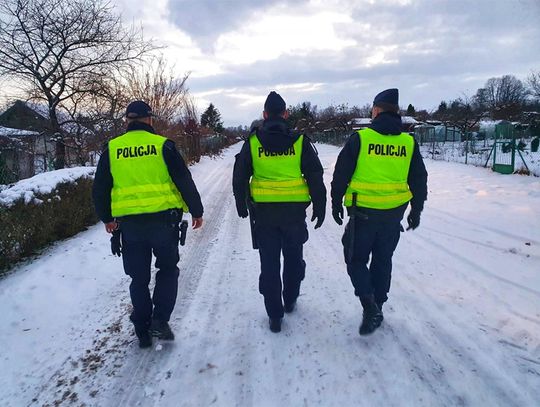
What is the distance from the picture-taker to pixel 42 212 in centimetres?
536

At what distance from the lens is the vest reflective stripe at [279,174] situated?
3.26 m

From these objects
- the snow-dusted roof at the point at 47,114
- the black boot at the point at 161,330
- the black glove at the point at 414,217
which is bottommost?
the black boot at the point at 161,330

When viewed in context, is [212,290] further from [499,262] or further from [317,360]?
[499,262]

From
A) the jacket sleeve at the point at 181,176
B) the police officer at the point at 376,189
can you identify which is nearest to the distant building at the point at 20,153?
the jacket sleeve at the point at 181,176

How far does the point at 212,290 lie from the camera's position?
435 cm

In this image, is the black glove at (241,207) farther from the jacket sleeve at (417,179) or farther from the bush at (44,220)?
the bush at (44,220)

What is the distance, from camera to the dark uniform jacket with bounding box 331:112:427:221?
3145 millimetres

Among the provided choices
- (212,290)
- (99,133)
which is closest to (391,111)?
(212,290)

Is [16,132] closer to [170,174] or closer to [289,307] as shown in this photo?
[170,174]

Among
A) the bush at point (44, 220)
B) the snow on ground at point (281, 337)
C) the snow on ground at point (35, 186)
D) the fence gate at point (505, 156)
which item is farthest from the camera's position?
the fence gate at point (505, 156)

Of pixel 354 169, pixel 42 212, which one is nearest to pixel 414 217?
pixel 354 169

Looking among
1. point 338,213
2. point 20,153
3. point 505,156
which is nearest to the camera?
point 338,213

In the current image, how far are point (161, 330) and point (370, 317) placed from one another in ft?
5.76

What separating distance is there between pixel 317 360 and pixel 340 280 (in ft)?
5.40
